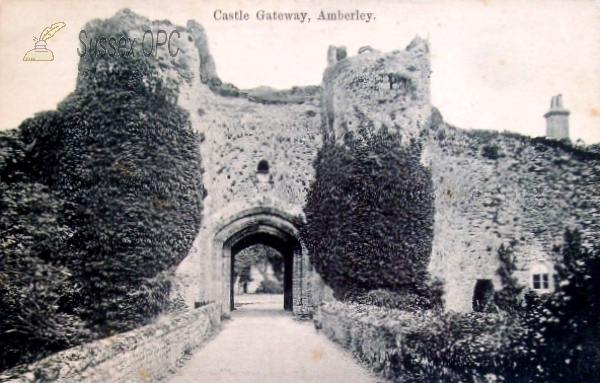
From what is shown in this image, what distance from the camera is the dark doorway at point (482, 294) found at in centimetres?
1466

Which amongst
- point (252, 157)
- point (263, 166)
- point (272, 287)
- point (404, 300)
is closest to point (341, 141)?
point (263, 166)

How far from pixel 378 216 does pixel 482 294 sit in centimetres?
428

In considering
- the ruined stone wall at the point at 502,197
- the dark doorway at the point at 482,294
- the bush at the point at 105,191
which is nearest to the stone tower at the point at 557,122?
the ruined stone wall at the point at 502,197

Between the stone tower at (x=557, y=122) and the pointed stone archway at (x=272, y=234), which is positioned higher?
the stone tower at (x=557, y=122)

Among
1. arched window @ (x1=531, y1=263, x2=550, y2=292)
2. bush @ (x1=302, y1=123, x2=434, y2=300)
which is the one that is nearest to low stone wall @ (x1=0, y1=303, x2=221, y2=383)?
bush @ (x1=302, y1=123, x2=434, y2=300)

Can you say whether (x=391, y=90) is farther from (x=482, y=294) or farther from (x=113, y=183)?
(x=113, y=183)

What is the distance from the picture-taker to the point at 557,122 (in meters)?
14.9

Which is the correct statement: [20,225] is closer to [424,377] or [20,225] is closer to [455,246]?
[424,377]

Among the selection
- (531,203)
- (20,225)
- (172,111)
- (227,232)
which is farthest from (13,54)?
(531,203)

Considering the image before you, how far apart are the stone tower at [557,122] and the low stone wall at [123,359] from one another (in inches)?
434

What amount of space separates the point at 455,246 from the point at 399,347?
8.37 m

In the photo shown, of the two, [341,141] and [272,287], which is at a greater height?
[341,141]

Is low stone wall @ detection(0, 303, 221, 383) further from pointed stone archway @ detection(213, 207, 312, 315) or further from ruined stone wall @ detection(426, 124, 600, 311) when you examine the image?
ruined stone wall @ detection(426, 124, 600, 311)

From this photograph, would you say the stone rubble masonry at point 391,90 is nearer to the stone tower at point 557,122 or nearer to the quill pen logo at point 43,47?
the stone tower at point 557,122
